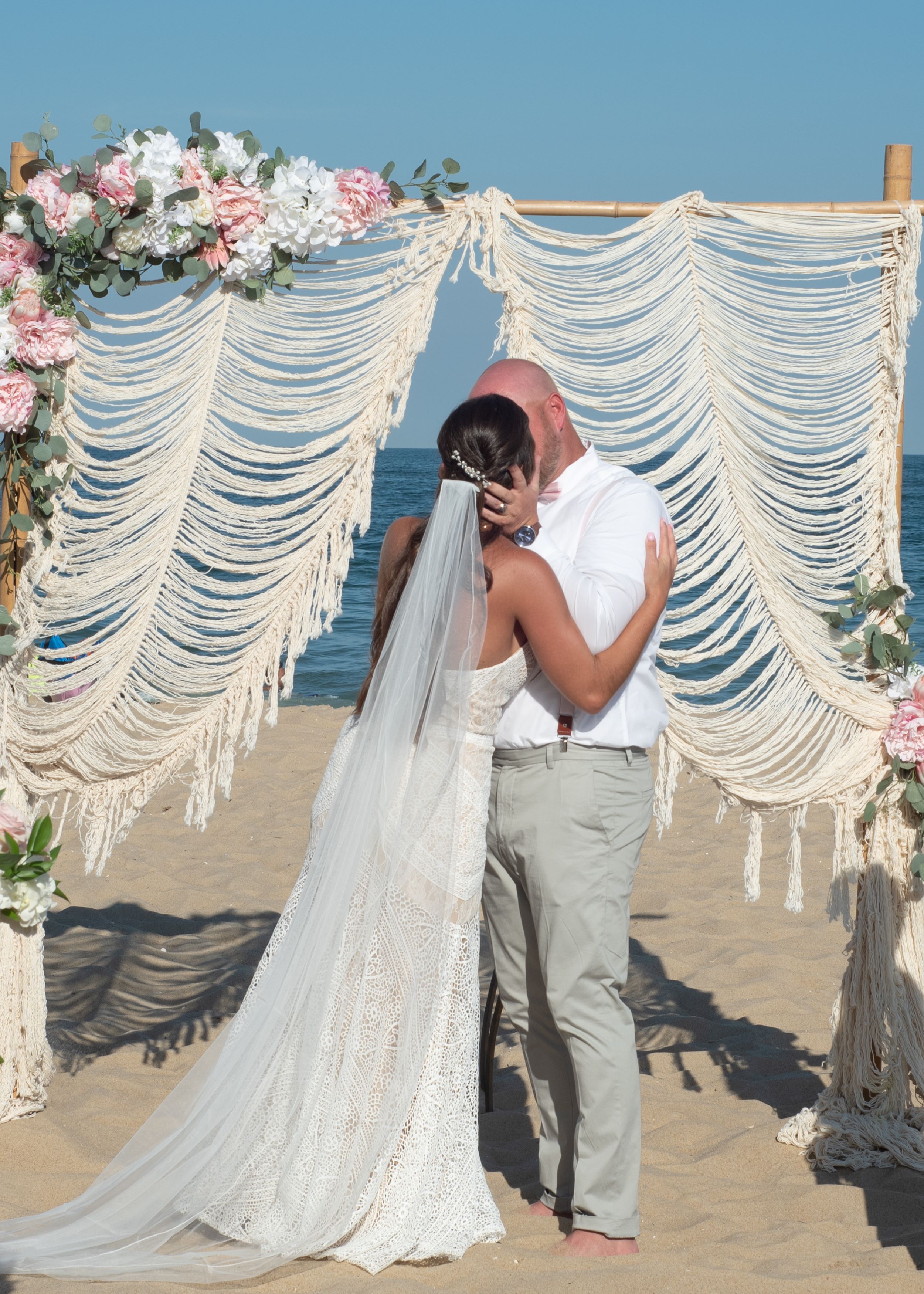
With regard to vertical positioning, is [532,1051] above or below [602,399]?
below

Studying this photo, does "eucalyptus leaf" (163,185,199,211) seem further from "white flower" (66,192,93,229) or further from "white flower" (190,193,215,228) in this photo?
"white flower" (66,192,93,229)

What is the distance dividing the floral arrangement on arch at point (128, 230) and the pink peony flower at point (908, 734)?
5.72 ft

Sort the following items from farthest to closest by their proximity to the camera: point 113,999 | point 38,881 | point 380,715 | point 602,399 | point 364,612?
1. point 364,612
2. point 113,999
3. point 602,399
4. point 380,715
5. point 38,881

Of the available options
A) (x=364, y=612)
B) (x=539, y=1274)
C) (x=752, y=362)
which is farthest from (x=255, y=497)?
(x=364, y=612)

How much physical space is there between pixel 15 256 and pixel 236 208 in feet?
1.76

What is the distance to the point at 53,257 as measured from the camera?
114 inches

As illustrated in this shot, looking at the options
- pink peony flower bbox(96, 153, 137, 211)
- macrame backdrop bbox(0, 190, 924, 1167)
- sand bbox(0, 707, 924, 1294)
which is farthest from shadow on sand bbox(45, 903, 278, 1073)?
pink peony flower bbox(96, 153, 137, 211)

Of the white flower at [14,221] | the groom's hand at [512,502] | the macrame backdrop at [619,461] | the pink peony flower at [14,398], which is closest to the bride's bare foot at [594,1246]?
the macrame backdrop at [619,461]

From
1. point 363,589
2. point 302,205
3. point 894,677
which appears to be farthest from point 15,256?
point 363,589

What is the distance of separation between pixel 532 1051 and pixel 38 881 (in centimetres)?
126

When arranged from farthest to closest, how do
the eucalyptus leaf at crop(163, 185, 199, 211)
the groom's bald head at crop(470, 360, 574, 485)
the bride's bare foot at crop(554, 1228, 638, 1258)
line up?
the eucalyptus leaf at crop(163, 185, 199, 211) < the groom's bald head at crop(470, 360, 574, 485) < the bride's bare foot at crop(554, 1228, 638, 1258)

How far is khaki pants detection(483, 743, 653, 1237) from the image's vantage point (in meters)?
2.50

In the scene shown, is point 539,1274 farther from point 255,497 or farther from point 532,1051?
point 255,497

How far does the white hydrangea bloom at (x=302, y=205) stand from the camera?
288 centimetres
